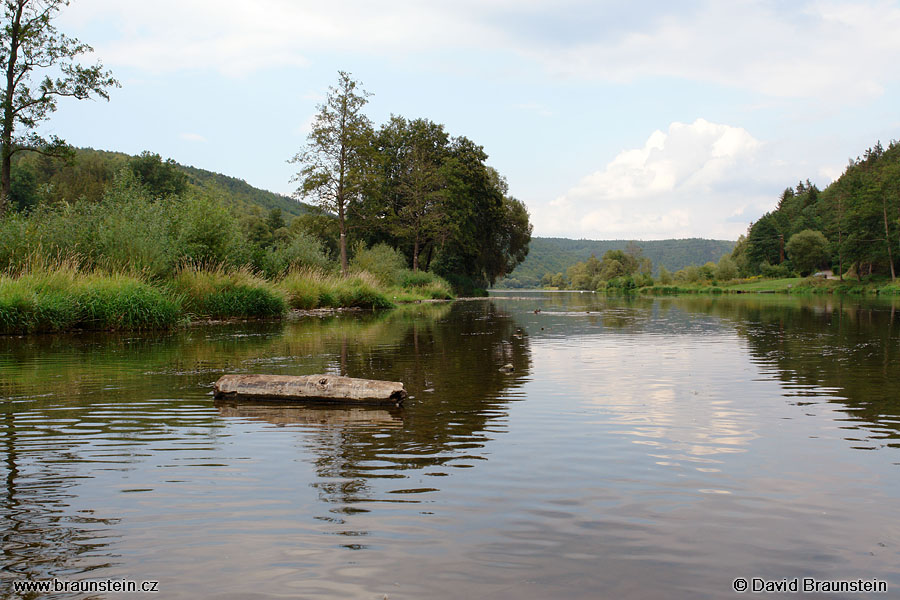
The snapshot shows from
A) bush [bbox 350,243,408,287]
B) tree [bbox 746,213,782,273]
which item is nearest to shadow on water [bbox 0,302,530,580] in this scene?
bush [bbox 350,243,408,287]

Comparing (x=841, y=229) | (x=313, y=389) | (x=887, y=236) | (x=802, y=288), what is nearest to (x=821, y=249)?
(x=841, y=229)

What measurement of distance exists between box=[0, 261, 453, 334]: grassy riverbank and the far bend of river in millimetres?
6858

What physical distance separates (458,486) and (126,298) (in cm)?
1684

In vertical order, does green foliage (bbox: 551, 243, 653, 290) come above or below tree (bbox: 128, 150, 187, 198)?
below

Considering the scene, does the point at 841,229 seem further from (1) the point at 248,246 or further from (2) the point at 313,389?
(2) the point at 313,389

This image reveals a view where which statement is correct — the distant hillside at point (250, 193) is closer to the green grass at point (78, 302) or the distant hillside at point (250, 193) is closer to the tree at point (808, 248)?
the tree at point (808, 248)

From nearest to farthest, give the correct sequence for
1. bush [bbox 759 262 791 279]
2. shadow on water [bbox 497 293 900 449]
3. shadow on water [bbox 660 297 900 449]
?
shadow on water [bbox 660 297 900 449] → shadow on water [bbox 497 293 900 449] → bush [bbox 759 262 791 279]

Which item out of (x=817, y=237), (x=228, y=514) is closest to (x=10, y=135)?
(x=228, y=514)

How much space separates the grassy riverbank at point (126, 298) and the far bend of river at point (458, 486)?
686cm

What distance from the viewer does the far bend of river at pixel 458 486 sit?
126 inches

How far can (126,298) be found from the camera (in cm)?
1812

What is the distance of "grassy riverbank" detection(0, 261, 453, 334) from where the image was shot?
16.0 metres

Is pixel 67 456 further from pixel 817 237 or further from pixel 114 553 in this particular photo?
pixel 817 237

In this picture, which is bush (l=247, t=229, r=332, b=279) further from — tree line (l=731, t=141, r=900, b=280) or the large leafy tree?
tree line (l=731, t=141, r=900, b=280)
